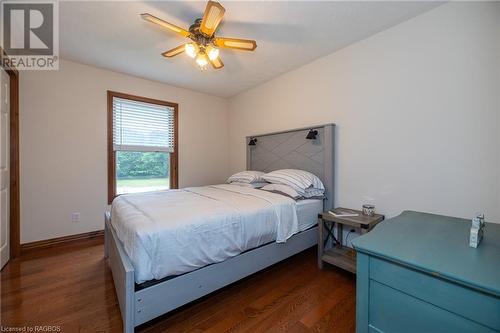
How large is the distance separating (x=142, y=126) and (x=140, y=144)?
305 mm

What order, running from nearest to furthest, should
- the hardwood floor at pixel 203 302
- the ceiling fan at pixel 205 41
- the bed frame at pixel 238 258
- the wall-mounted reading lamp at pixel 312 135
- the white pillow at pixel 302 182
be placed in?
the bed frame at pixel 238 258 → the hardwood floor at pixel 203 302 → the ceiling fan at pixel 205 41 → the white pillow at pixel 302 182 → the wall-mounted reading lamp at pixel 312 135

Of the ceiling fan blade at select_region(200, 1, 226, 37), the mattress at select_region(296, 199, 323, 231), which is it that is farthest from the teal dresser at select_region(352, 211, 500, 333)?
the ceiling fan blade at select_region(200, 1, 226, 37)

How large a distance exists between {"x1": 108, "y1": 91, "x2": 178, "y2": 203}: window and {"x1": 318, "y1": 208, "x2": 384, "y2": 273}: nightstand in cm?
267

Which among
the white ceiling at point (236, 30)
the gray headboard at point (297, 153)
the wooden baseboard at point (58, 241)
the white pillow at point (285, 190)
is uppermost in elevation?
the white ceiling at point (236, 30)

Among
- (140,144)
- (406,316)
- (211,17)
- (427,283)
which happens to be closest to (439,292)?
(427,283)

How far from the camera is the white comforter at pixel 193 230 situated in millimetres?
1279

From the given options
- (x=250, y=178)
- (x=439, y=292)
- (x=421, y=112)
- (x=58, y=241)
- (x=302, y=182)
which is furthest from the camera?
(x=250, y=178)

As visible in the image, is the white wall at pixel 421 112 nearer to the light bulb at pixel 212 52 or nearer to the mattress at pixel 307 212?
the mattress at pixel 307 212

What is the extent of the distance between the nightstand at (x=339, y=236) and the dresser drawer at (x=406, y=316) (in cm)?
96

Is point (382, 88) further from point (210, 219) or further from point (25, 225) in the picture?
point (25, 225)

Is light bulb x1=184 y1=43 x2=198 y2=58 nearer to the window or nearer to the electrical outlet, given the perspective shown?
the window

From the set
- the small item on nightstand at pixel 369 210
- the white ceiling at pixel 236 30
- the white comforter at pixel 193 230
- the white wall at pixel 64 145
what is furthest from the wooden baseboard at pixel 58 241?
the small item on nightstand at pixel 369 210

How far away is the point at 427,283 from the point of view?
33.4 inches

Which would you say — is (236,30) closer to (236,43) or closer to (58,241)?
(236,43)
